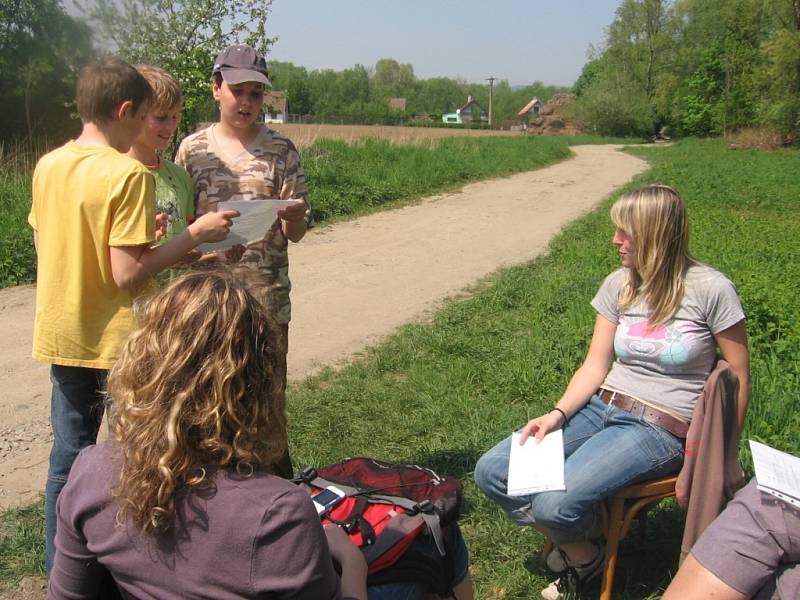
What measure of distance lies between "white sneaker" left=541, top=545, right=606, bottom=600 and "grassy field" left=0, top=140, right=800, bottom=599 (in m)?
0.10

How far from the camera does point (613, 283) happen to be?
10.6ft

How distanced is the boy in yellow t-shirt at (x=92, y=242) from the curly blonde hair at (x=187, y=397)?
84cm

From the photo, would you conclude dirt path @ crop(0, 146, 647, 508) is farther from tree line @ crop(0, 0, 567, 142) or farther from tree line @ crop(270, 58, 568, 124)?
tree line @ crop(270, 58, 568, 124)

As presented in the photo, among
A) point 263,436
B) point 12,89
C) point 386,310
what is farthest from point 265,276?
point 12,89

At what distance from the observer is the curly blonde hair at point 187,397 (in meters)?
1.54

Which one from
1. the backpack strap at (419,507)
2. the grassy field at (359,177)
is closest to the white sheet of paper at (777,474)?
the backpack strap at (419,507)

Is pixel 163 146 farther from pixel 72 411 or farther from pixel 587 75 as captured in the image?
pixel 587 75

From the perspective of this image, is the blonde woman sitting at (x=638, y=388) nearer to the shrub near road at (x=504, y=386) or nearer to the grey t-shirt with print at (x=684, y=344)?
the grey t-shirt with print at (x=684, y=344)

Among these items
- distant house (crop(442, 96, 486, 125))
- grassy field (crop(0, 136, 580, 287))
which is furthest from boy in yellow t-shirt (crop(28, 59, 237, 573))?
distant house (crop(442, 96, 486, 125))

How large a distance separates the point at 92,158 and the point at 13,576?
1.79 metres

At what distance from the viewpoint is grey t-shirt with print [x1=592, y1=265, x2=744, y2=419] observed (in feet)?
9.53

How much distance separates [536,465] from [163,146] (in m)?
1.92

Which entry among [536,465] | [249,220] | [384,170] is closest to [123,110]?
[249,220]

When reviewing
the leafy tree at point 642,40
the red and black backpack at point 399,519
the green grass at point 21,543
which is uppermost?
the leafy tree at point 642,40
